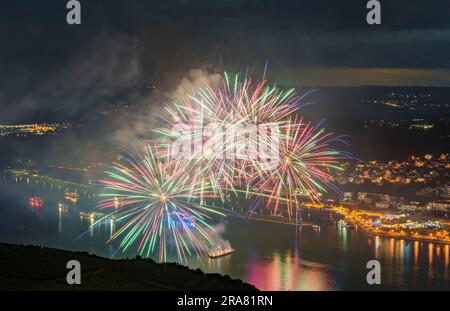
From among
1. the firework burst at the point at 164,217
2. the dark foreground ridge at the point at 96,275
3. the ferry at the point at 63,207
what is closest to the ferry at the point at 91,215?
the firework burst at the point at 164,217

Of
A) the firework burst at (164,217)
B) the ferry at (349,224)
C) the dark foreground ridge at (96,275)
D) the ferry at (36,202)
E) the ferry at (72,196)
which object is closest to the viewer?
the dark foreground ridge at (96,275)

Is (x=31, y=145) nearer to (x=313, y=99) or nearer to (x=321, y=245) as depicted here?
(x=313, y=99)

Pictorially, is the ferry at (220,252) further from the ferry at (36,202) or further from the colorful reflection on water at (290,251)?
the ferry at (36,202)

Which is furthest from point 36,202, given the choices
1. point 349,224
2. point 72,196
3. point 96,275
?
point 96,275

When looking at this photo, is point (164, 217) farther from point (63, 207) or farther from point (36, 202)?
point (36, 202)

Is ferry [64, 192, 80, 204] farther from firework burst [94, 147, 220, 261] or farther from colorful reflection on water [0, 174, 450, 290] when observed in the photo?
firework burst [94, 147, 220, 261]

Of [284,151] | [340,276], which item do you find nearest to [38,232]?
[284,151]
